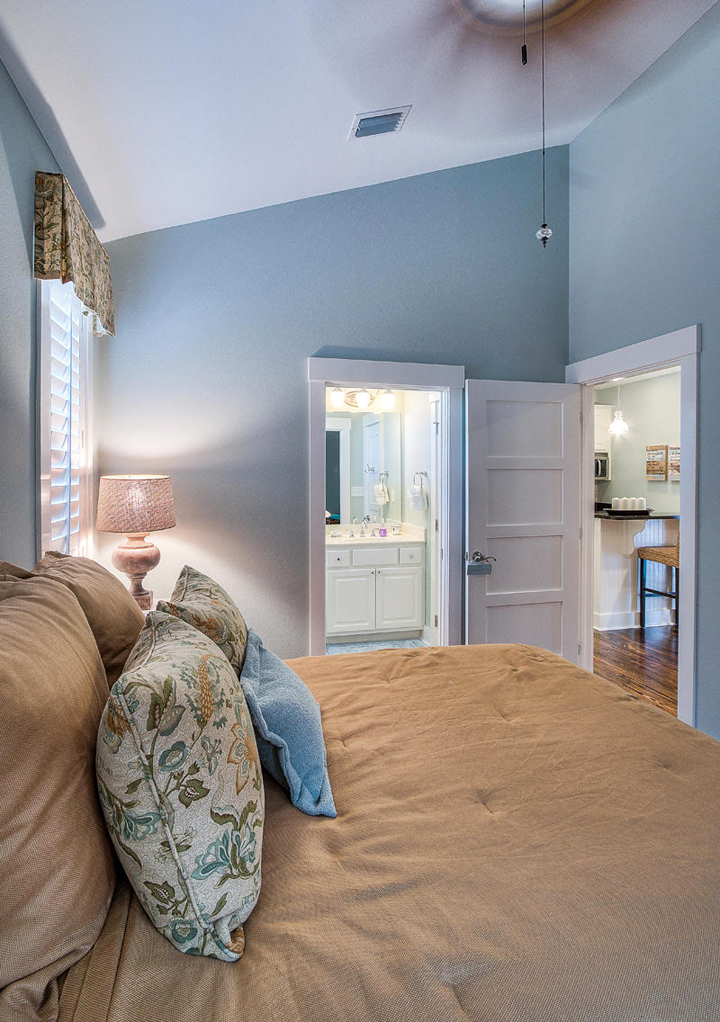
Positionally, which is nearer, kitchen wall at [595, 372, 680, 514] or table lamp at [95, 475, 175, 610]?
table lamp at [95, 475, 175, 610]

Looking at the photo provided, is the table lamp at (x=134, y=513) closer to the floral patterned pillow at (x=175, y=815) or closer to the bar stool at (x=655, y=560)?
the floral patterned pillow at (x=175, y=815)

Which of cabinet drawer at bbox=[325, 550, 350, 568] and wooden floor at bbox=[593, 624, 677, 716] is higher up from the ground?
cabinet drawer at bbox=[325, 550, 350, 568]

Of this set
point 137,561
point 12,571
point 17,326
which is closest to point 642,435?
point 137,561

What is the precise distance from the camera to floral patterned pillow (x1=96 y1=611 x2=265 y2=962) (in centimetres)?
74

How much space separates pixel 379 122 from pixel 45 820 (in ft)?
9.34

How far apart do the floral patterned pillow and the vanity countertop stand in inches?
135

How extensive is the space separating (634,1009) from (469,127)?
335 centimetres

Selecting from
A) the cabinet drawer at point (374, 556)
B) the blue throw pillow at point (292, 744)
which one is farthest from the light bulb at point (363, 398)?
the blue throw pillow at point (292, 744)

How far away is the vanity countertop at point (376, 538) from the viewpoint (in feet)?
14.9

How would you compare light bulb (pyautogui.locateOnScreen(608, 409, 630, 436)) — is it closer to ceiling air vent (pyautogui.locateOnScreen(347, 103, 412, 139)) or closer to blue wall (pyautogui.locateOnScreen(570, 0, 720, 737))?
blue wall (pyautogui.locateOnScreen(570, 0, 720, 737))

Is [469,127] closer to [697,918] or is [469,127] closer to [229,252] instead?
[229,252]

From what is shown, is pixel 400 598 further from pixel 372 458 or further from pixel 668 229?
pixel 668 229

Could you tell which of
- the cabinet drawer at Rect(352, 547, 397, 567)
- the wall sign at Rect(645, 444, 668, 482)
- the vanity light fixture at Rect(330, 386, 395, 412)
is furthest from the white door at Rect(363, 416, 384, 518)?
the wall sign at Rect(645, 444, 668, 482)

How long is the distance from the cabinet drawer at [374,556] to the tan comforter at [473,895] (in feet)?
9.93
